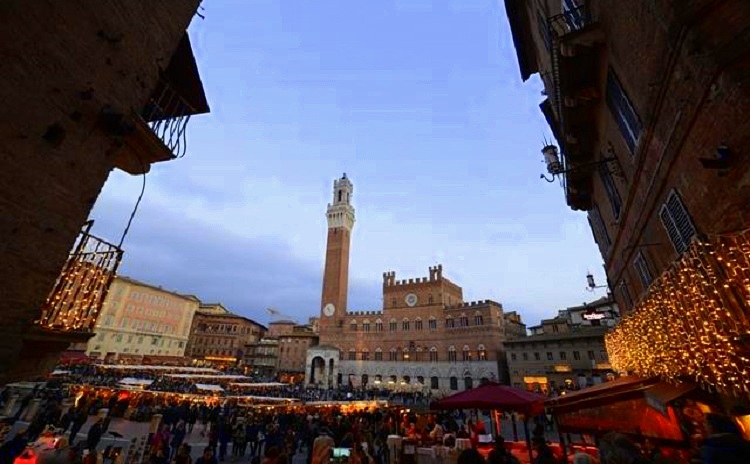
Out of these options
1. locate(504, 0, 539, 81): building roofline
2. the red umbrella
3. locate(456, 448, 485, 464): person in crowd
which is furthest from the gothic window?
locate(456, 448, 485, 464): person in crowd

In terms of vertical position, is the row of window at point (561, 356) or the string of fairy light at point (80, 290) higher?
the row of window at point (561, 356)

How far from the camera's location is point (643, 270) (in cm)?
857

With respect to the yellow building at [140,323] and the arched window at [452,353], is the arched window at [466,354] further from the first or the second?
the yellow building at [140,323]

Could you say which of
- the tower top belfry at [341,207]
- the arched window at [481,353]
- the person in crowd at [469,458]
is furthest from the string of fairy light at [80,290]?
the tower top belfry at [341,207]

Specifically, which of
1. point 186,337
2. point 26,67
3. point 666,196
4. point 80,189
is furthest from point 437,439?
point 186,337

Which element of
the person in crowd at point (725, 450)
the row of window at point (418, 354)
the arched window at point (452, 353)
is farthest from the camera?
the arched window at point (452, 353)

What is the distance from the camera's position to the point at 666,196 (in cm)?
596

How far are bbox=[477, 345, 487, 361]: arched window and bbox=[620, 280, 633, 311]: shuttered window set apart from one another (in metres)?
36.8

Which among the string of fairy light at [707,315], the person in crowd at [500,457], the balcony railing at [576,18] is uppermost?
the balcony railing at [576,18]

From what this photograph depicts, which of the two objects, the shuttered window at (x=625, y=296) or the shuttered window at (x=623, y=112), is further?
the shuttered window at (x=625, y=296)

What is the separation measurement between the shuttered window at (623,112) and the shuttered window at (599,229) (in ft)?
19.5

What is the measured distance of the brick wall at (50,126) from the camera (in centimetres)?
441

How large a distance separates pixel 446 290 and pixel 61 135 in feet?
176

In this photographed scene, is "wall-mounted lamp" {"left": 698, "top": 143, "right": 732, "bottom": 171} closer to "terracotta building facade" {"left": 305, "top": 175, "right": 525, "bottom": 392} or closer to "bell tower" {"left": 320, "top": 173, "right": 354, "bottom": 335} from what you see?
"terracotta building facade" {"left": 305, "top": 175, "right": 525, "bottom": 392}
